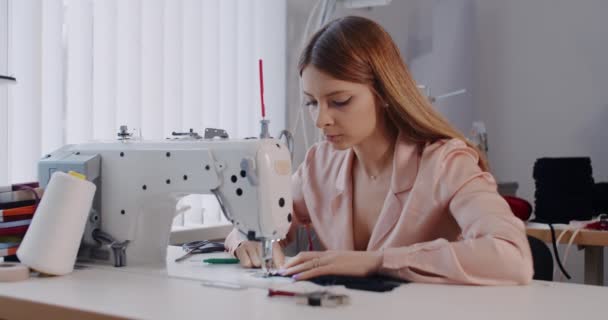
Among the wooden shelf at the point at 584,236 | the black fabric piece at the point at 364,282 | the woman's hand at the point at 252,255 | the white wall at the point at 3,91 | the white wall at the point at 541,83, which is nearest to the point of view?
the black fabric piece at the point at 364,282

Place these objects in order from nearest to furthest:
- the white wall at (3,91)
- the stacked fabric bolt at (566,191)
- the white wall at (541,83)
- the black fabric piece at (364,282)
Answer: the black fabric piece at (364,282), the white wall at (3,91), the stacked fabric bolt at (566,191), the white wall at (541,83)

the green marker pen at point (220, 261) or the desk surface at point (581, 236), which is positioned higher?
the green marker pen at point (220, 261)

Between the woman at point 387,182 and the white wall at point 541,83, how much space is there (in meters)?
1.87

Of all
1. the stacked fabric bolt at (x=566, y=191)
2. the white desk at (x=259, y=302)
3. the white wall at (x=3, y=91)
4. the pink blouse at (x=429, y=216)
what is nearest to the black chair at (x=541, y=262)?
the pink blouse at (x=429, y=216)

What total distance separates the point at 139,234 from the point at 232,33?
1.50m

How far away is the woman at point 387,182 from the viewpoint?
1263mm

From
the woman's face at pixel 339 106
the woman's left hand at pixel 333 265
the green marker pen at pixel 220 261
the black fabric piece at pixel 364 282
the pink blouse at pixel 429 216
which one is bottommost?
the green marker pen at pixel 220 261

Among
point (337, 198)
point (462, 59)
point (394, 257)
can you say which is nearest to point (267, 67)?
point (462, 59)

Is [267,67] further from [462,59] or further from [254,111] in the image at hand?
[462,59]

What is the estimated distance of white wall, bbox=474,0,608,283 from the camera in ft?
10.5

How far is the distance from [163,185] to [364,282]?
18.5 inches

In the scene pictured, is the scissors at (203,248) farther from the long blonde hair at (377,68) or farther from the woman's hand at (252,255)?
the long blonde hair at (377,68)

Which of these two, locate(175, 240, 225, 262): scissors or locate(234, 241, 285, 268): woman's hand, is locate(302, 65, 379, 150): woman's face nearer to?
locate(234, 241, 285, 268): woman's hand

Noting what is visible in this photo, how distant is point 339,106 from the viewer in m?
1.50
